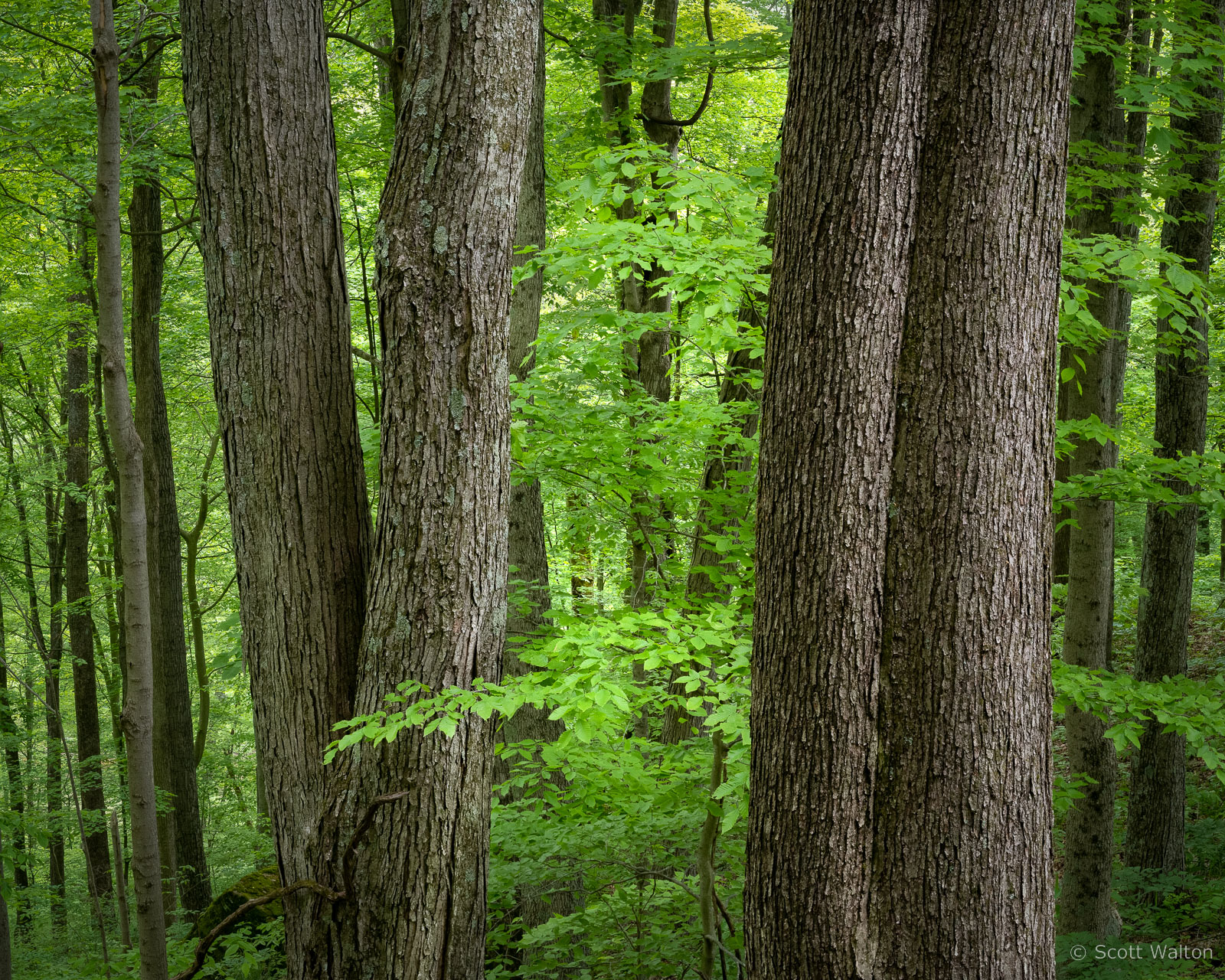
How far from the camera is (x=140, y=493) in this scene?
12.0 ft

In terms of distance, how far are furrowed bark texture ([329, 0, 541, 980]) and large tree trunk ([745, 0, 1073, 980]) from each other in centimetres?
115

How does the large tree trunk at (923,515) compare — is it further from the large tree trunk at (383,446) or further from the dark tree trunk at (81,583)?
the dark tree trunk at (81,583)

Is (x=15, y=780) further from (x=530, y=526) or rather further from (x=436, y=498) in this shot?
(x=436, y=498)

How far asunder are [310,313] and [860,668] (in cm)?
221

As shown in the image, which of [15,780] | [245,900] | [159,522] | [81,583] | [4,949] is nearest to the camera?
[4,949]

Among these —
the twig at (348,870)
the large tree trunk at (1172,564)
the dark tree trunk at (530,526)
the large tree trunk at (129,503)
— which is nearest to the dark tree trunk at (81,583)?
the dark tree trunk at (530,526)

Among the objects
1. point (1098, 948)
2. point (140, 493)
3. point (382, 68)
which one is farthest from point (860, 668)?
point (382, 68)

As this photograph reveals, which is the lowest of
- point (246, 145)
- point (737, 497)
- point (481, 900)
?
point (481, 900)

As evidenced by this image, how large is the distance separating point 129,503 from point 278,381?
134 centimetres

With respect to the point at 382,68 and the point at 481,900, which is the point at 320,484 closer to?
the point at 481,900

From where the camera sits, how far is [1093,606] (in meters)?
5.55

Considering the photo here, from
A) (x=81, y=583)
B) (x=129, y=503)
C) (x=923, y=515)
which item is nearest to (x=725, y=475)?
(x=923, y=515)

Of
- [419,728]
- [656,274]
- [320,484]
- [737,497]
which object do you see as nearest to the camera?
[419,728]

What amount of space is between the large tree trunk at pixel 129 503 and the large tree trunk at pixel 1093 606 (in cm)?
556
